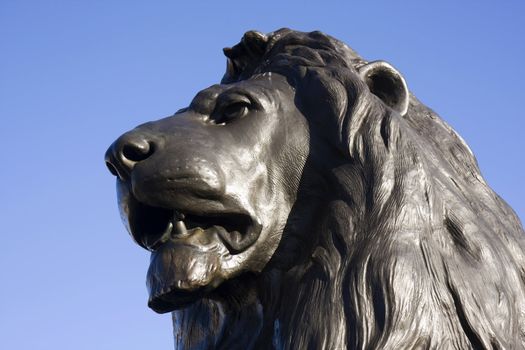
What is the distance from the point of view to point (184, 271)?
450cm

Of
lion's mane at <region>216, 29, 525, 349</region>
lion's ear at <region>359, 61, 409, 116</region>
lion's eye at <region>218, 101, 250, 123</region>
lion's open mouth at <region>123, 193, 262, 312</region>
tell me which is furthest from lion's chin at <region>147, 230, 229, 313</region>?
lion's ear at <region>359, 61, 409, 116</region>

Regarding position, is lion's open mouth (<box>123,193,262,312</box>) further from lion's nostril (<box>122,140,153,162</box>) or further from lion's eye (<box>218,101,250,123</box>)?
lion's eye (<box>218,101,250,123</box>)

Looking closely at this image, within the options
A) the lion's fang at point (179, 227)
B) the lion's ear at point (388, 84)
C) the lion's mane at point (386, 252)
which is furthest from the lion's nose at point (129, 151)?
the lion's ear at point (388, 84)

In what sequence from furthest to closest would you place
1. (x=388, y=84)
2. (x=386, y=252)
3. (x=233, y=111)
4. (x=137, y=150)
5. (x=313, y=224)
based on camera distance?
1. (x=388, y=84)
2. (x=233, y=111)
3. (x=313, y=224)
4. (x=137, y=150)
5. (x=386, y=252)

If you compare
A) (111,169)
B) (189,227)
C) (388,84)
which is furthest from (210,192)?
(388,84)

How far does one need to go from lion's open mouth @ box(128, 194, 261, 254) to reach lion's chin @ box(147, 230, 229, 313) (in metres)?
0.03

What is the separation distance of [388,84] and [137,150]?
1.10 meters

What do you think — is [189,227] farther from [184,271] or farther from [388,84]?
[388,84]

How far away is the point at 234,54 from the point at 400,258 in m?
1.30

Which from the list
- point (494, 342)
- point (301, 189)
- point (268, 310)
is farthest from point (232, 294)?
point (494, 342)

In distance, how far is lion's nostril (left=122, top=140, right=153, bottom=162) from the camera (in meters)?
4.62

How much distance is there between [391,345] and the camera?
434 cm

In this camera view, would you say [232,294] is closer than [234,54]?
Yes

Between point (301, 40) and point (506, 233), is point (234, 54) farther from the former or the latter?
point (506, 233)
